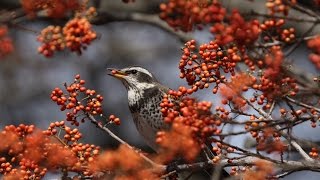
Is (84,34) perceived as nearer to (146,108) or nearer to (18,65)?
(146,108)

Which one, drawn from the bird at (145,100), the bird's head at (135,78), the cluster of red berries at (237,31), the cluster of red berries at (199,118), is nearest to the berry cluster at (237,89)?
the cluster of red berries at (199,118)

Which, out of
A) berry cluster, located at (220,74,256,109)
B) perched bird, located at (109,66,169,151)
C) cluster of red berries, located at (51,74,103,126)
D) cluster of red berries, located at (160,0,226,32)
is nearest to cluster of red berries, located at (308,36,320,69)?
cluster of red berries, located at (160,0,226,32)

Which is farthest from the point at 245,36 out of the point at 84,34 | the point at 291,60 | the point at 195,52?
the point at 195,52

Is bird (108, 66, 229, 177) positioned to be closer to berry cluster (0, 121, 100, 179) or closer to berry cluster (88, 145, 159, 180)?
berry cluster (0, 121, 100, 179)

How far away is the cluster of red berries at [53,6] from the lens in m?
3.54

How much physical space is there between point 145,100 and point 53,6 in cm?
349

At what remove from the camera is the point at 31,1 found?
360 cm

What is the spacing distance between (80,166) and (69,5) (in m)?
1.31

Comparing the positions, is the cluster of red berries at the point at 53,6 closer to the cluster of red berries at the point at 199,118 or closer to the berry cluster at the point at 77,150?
the cluster of red berries at the point at 199,118

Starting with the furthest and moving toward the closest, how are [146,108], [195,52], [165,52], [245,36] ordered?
[165,52], [146,108], [195,52], [245,36]

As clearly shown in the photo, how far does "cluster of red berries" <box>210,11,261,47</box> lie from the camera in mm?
3154

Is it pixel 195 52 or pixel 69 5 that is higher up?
pixel 195 52

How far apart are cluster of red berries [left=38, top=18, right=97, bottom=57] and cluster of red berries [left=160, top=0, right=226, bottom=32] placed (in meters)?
0.61

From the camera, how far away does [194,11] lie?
3199 millimetres
